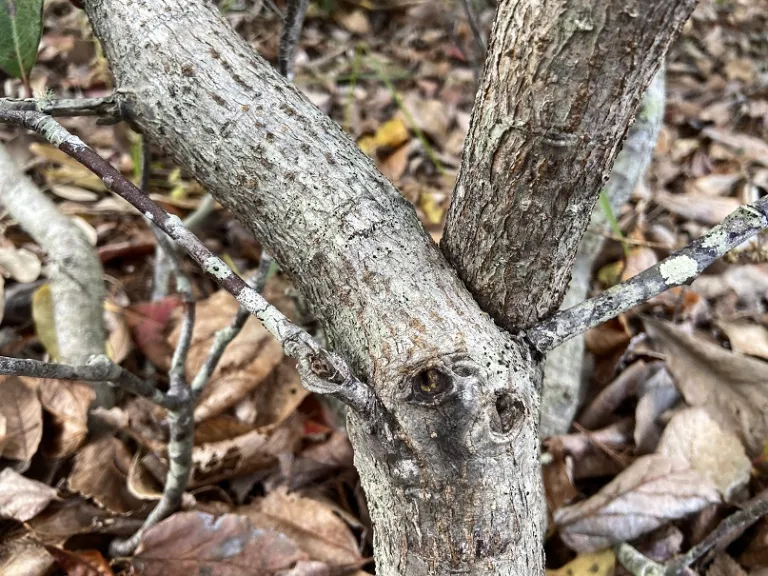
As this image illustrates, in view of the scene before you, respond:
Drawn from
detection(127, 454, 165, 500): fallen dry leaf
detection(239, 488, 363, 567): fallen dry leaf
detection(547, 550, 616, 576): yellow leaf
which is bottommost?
detection(547, 550, 616, 576): yellow leaf

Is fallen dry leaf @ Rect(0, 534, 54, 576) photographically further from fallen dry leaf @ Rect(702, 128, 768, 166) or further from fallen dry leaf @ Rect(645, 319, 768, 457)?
fallen dry leaf @ Rect(702, 128, 768, 166)

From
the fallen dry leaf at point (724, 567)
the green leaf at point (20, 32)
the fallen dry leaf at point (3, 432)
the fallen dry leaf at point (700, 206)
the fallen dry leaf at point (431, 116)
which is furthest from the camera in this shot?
the fallen dry leaf at point (431, 116)

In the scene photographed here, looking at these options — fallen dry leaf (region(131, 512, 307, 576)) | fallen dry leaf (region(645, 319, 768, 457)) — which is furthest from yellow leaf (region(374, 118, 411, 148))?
fallen dry leaf (region(131, 512, 307, 576))

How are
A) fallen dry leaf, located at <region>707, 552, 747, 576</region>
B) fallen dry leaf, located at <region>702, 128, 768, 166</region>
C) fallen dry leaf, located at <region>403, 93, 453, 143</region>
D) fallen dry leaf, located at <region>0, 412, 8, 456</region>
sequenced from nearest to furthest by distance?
fallen dry leaf, located at <region>707, 552, 747, 576</region>
fallen dry leaf, located at <region>0, 412, 8, 456</region>
fallen dry leaf, located at <region>702, 128, 768, 166</region>
fallen dry leaf, located at <region>403, 93, 453, 143</region>

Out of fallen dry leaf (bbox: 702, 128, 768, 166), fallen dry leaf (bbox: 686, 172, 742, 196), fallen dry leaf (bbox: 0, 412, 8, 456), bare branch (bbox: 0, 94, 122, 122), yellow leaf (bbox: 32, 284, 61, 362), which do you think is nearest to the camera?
bare branch (bbox: 0, 94, 122, 122)

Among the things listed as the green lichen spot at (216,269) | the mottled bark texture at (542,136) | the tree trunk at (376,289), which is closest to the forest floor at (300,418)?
the tree trunk at (376,289)

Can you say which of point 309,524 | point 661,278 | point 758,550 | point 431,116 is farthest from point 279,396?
point 431,116

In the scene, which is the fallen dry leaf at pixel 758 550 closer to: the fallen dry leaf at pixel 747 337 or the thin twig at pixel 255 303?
the fallen dry leaf at pixel 747 337
